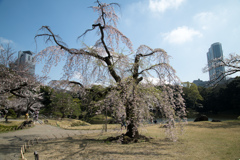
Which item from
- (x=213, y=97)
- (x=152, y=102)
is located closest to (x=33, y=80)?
(x=152, y=102)

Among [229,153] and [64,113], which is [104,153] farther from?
[64,113]

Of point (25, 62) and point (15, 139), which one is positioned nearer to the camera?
point (15, 139)

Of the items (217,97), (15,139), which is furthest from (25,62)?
(217,97)

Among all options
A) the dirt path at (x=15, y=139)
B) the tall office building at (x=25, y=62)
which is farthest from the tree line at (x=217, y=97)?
the tall office building at (x=25, y=62)

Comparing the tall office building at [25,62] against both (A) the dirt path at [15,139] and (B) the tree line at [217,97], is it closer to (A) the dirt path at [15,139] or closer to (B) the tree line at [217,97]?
(A) the dirt path at [15,139]

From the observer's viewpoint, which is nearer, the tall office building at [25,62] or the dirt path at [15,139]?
the dirt path at [15,139]

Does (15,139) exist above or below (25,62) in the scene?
below

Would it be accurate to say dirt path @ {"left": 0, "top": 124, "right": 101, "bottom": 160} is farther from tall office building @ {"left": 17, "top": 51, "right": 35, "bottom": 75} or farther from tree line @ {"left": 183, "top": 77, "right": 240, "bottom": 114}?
tree line @ {"left": 183, "top": 77, "right": 240, "bottom": 114}

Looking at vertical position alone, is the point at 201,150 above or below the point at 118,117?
below

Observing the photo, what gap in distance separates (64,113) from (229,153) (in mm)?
25890

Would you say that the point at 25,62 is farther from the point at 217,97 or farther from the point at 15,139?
the point at 217,97

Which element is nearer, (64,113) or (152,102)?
(152,102)

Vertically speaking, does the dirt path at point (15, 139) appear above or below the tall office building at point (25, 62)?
below

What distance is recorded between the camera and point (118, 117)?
7.14m
